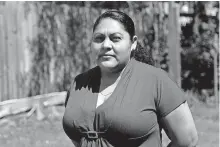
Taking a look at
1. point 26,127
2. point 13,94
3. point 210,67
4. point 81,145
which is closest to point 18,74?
point 13,94

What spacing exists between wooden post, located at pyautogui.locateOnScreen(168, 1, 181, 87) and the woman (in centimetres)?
577

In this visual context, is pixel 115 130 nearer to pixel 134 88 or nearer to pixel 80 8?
pixel 134 88

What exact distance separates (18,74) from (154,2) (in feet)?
11.7

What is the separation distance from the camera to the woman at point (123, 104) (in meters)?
2.24

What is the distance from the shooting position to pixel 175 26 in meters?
8.16

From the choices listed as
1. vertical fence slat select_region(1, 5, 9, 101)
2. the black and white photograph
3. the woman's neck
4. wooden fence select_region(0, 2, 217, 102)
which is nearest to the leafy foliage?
the black and white photograph

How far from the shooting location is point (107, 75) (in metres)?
2.46

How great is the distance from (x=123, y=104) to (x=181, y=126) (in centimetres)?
36

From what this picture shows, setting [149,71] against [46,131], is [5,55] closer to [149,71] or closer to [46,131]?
[46,131]

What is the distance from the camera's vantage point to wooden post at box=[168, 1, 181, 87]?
8141 millimetres

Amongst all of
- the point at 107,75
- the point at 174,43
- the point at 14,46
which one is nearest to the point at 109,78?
the point at 107,75

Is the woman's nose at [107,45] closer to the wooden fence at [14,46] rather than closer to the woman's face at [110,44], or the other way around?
the woman's face at [110,44]

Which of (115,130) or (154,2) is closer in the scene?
(115,130)

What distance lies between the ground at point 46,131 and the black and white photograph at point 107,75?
0.01 metres
